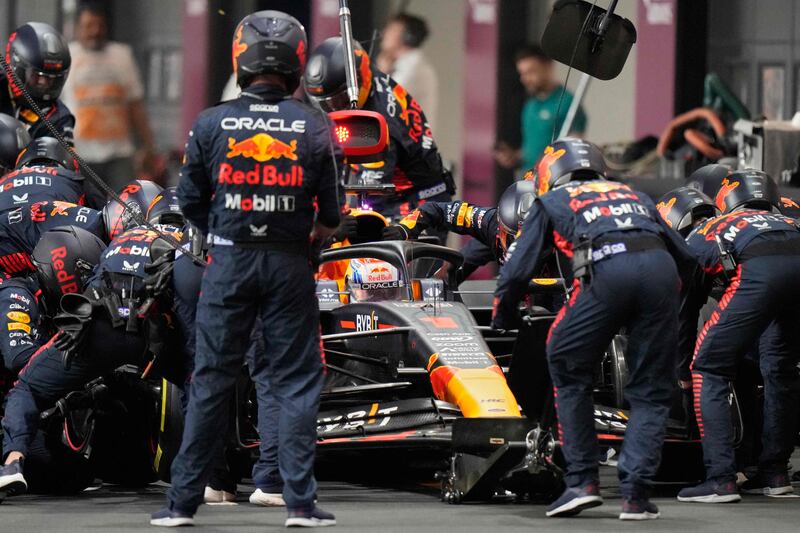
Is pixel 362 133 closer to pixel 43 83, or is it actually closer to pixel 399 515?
pixel 399 515

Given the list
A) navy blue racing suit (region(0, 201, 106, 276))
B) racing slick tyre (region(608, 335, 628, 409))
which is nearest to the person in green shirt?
navy blue racing suit (region(0, 201, 106, 276))

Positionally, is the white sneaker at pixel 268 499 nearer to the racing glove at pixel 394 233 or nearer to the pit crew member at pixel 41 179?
the racing glove at pixel 394 233

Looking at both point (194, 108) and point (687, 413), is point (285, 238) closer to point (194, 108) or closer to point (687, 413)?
point (687, 413)

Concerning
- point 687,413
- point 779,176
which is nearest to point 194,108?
point 779,176

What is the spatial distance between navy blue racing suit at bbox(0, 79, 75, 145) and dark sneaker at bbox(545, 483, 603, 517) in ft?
20.1

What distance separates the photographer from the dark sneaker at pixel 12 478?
823cm

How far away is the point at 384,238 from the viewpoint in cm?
1042

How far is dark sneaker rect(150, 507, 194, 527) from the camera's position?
7320 millimetres

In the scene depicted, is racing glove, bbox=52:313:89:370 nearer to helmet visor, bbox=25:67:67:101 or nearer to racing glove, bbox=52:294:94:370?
racing glove, bbox=52:294:94:370

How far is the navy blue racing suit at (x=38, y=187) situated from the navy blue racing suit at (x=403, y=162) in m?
1.97

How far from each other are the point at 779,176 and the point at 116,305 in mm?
6181

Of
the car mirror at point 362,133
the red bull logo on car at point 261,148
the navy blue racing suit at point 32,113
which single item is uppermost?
the navy blue racing suit at point 32,113

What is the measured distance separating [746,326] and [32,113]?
20.1ft

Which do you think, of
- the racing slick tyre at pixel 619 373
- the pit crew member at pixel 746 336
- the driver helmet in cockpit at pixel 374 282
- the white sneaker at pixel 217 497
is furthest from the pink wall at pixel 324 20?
the white sneaker at pixel 217 497
